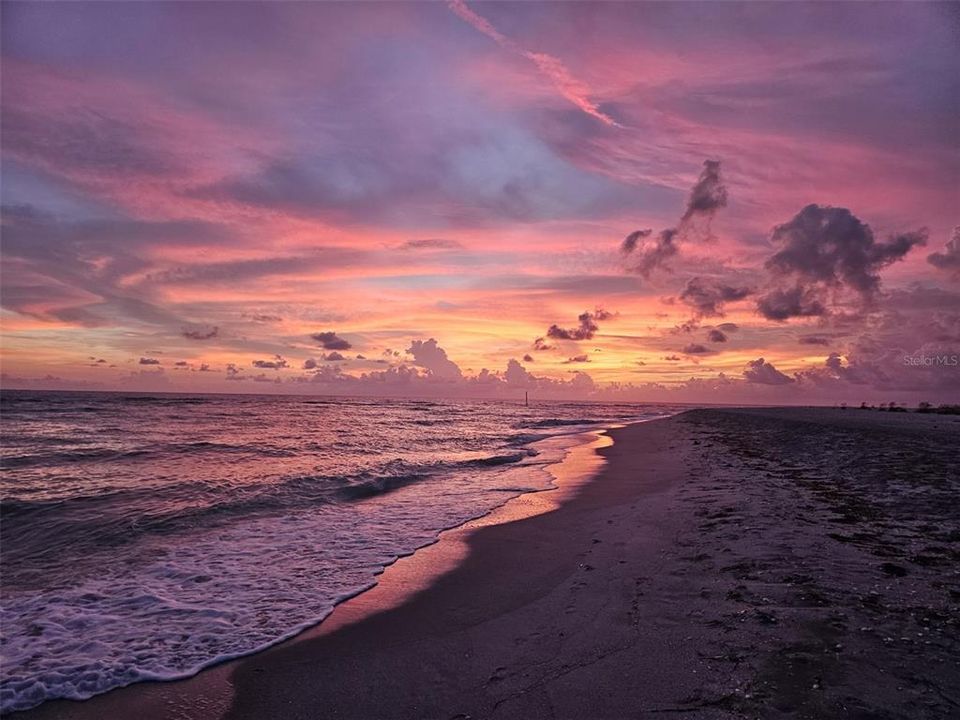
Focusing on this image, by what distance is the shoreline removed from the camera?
5548 millimetres

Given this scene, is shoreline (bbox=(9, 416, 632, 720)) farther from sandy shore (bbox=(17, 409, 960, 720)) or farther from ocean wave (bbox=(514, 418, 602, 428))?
ocean wave (bbox=(514, 418, 602, 428))

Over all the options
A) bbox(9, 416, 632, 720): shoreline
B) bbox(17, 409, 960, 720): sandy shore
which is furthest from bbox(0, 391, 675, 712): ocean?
bbox(17, 409, 960, 720): sandy shore

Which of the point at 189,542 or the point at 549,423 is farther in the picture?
the point at 549,423

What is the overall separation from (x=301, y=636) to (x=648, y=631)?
14.9 ft

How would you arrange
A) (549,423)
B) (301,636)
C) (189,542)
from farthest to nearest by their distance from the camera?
(549,423)
(189,542)
(301,636)

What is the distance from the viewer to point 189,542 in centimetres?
1224

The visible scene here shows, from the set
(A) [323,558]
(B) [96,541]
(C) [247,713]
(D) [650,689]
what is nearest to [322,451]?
(B) [96,541]

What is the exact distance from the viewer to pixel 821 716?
3971 millimetres

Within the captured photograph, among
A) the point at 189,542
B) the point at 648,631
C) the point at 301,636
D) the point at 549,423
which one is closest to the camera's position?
the point at 648,631

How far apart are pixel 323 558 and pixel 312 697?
5.44 metres

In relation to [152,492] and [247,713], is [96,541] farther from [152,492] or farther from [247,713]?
[247,713]

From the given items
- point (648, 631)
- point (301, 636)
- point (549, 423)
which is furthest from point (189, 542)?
point (549, 423)

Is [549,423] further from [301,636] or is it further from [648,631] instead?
[648,631]

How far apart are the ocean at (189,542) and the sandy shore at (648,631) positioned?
33.7 inches
